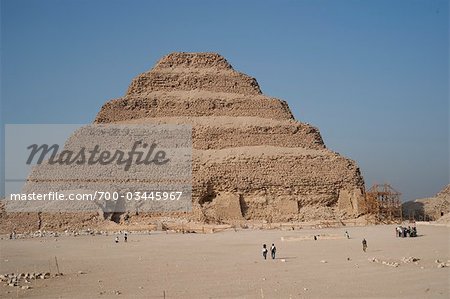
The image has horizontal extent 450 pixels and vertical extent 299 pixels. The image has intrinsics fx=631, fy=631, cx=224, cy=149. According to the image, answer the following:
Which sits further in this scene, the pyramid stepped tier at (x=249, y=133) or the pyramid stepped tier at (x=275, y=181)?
the pyramid stepped tier at (x=249, y=133)

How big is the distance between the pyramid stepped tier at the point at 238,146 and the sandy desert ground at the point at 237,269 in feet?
56.2

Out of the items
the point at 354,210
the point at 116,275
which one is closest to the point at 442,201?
the point at 354,210

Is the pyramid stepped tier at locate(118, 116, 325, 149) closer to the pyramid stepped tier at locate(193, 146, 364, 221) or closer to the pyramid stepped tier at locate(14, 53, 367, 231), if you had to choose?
the pyramid stepped tier at locate(14, 53, 367, 231)

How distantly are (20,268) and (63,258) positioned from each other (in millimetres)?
3337

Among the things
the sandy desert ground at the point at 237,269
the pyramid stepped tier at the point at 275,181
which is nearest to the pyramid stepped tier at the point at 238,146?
the pyramid stepped tier at the point at 275,181

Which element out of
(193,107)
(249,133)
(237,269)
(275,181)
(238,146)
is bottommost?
(237,269)

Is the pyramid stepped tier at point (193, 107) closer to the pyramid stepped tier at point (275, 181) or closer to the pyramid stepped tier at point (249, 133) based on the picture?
the pyramid stepped tier at point (249, 133)

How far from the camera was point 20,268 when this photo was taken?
20.5m

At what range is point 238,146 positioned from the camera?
5147 centimetres

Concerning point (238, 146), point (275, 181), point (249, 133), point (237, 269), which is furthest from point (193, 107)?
point (237, 269)

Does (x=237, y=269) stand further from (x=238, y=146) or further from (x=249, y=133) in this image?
(x=249, y=133)

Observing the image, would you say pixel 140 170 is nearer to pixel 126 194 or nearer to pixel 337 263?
pixel 126 194

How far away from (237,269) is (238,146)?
33009mm

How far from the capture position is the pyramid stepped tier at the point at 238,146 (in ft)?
154
